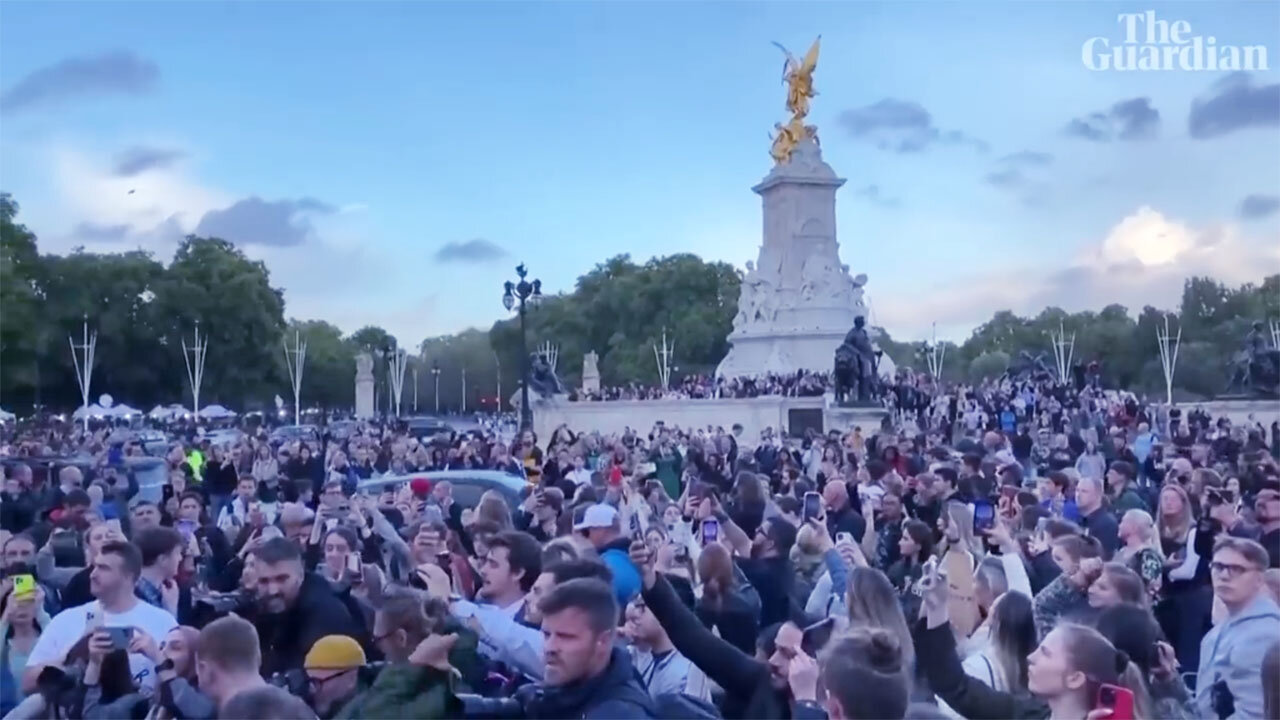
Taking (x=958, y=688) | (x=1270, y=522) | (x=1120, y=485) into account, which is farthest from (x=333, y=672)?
(x=1120, y=485)

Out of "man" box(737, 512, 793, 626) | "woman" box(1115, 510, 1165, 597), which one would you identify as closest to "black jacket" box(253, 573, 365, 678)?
"man" box(737, 512, 793, 626)

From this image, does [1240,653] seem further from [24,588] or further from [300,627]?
[24,588]

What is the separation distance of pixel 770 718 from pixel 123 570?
2.54m

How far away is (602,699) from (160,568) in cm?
323

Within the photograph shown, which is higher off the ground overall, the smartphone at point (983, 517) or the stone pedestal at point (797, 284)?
the stone pedestal at point (797, 284)

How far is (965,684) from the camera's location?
4.64 m

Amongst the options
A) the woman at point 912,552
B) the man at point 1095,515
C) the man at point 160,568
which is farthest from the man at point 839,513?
the man at point 160,568

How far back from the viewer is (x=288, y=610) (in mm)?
5387

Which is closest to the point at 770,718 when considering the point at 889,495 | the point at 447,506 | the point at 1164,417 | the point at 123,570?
the point at 123,570

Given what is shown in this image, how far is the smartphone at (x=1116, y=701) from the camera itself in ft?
12.1

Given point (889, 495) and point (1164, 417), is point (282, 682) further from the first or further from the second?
point (1164, 417)

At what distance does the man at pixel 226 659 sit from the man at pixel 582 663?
0.88m

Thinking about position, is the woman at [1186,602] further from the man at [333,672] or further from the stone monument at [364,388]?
the stone monument at [364,388]

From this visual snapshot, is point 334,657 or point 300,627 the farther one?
point 300,627
